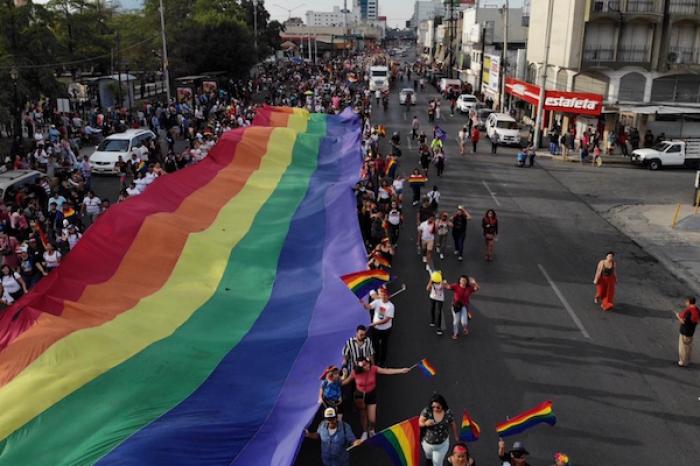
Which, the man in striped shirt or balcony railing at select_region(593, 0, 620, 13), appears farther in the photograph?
balcony railing at select_region(593, 0, 620, 13)

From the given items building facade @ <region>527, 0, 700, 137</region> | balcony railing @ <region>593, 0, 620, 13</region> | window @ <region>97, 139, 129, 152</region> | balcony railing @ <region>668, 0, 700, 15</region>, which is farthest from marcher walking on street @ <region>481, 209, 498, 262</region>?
balcony railing @ <region>668, 0, 700, 15</region>

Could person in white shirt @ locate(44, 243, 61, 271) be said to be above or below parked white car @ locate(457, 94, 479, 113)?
below

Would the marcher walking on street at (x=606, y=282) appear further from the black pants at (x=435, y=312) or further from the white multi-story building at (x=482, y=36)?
the white multi-story building at (x=482, y=36)

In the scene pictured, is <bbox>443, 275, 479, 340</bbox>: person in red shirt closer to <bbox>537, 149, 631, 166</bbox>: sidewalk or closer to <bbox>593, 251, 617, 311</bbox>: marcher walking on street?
<bbox>593, 251, 617, 311</bbox>: marcher walking on street

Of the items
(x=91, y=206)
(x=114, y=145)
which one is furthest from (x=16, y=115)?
(x=91, y=206)

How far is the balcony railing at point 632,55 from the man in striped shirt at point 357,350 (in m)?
32.2

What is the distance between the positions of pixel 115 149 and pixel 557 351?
67.2 ft

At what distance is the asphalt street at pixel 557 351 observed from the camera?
→ 9125 mm

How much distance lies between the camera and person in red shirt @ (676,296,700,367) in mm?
10867

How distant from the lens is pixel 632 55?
117 feet

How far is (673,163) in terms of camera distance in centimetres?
2967

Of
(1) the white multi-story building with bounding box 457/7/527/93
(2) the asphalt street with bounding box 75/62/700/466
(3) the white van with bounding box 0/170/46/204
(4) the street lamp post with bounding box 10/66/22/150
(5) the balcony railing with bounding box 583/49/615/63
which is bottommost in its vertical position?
(2) the asphalt street with bounding box 75/62/700/466

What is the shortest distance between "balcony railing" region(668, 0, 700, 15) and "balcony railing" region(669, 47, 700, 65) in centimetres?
190

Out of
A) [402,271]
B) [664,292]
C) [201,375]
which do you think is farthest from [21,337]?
[664,292]
